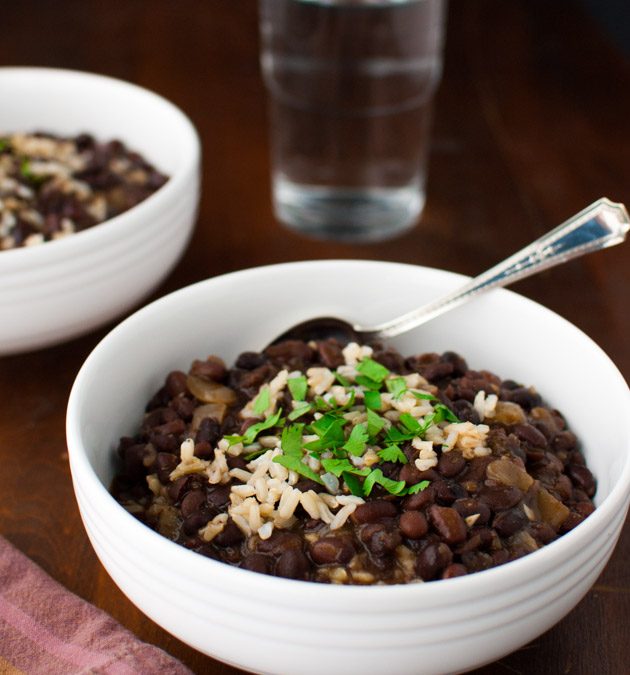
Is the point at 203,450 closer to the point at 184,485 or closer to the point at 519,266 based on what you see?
the point at 184,485

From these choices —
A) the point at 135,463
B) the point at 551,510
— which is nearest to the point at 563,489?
the point at 551,510

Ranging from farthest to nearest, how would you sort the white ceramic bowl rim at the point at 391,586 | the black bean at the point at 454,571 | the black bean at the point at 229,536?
the black bean at the point at 229,536
the black bean at the point at 454,571
the white ceramic bowl rim at the point at 391,586

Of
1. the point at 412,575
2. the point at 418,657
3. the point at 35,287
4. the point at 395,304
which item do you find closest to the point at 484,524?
the point at 412,575

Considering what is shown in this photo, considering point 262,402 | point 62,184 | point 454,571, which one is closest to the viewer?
point 454,571

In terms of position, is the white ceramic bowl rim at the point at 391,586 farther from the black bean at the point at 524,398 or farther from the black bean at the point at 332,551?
the black bean at the point at 524,398

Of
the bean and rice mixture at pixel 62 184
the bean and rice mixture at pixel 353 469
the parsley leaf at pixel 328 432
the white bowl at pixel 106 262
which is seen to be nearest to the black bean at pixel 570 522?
the bean and rice mixture at pixel 353 469

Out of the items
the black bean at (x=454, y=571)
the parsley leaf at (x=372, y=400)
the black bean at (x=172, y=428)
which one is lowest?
the black bean at (x=172, y=428)

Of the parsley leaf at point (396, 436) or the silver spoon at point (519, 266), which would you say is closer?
the parsley leaf at point (396, 436)
